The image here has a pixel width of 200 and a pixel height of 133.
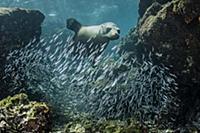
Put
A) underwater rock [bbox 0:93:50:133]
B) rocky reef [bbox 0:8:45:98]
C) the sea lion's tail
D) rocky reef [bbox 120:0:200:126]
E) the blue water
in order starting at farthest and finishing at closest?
the sea lion's tail → rocky reef [bbox 0:8:45:98] → the blue water → rocky reef [bbox 120:0:200:126] → underwater rock [bbox 0:93:50:133]

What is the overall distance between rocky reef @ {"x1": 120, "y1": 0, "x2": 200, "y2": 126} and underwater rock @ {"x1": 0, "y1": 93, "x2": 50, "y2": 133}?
4.19m

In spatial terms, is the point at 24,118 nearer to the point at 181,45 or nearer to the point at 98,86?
the point at 181,45

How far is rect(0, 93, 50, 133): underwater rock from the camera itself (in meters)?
6.03

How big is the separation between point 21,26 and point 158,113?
6.80m

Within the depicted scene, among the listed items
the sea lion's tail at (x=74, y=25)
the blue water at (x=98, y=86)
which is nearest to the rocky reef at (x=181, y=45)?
the blue water at (x=98, y=86)

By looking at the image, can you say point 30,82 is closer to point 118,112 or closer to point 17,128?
point 118,112

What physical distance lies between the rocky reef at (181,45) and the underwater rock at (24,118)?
4.19 meters

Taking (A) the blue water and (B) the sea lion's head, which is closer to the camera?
(A) the blue water

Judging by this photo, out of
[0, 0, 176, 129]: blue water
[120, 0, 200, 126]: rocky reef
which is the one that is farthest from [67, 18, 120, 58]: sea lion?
[120, 0, 200, 126]: rocky reef

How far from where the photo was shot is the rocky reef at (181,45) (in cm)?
874

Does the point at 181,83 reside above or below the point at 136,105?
above

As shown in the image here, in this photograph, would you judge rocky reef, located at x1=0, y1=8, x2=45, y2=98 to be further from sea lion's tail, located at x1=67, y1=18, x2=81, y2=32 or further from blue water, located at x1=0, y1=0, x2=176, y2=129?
sea lion's tail, located at x1=67, y1=18, x2=81, y2=32

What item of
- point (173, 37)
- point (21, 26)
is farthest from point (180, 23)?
point (21, 26)

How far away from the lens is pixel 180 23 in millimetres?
9273
